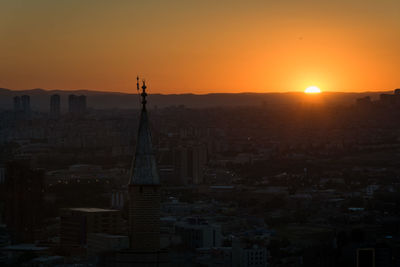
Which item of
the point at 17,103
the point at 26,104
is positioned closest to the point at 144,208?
the point at 17,103

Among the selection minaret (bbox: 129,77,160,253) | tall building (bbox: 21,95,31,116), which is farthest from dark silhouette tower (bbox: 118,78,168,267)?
tall building (bbox: 21,95,31,116)

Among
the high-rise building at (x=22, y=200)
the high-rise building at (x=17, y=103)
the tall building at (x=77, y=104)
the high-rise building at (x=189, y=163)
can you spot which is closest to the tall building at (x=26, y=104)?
the high-rise building at (x=17, y=103)

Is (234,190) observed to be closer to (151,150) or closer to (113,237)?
(113,237)

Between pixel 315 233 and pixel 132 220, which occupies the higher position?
pixel 132 220

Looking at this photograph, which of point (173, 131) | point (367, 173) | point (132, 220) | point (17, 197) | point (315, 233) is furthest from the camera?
point (173, 131)

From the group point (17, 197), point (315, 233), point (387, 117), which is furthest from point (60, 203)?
point (387, 117)

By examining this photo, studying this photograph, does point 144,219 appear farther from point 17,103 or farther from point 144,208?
point 17,103
